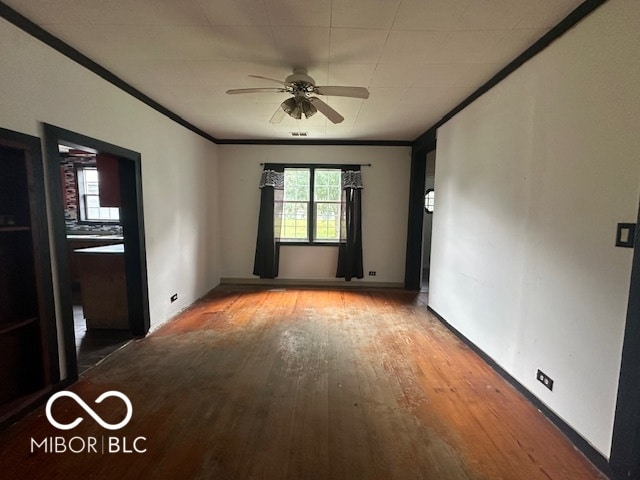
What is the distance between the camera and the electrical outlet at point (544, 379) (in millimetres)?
1985

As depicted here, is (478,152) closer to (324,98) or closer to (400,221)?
(324,98)

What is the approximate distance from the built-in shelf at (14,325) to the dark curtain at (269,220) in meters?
3.56

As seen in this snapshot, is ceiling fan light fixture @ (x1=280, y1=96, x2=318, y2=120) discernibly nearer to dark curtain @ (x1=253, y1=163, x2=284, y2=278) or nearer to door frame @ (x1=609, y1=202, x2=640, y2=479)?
door frame @ (x1=609, y1=202, x2=640, y2=479)

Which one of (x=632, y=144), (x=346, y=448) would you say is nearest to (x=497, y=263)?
(x=632, y=144)

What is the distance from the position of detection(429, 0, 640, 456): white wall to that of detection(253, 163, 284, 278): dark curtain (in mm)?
3307

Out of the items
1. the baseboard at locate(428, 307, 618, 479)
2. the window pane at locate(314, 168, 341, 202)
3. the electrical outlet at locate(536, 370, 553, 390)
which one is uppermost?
the window pane at locate(314, 168, 341, 202)

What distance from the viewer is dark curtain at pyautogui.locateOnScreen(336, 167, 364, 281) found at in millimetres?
5336

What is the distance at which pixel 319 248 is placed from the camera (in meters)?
5.62

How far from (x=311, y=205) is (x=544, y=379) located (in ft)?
13.7

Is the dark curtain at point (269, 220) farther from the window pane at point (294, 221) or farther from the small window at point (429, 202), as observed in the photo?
the small window at point (429, 202)

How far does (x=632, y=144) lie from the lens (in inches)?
58.0

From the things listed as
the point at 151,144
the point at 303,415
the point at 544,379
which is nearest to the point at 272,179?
the point at 151,144

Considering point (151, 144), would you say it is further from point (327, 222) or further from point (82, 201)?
point (82, 201)

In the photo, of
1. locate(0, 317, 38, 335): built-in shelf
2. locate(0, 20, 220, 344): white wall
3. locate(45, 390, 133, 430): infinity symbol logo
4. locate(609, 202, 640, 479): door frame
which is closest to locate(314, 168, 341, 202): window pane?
locate(0, 20, 220, 344): white wall
